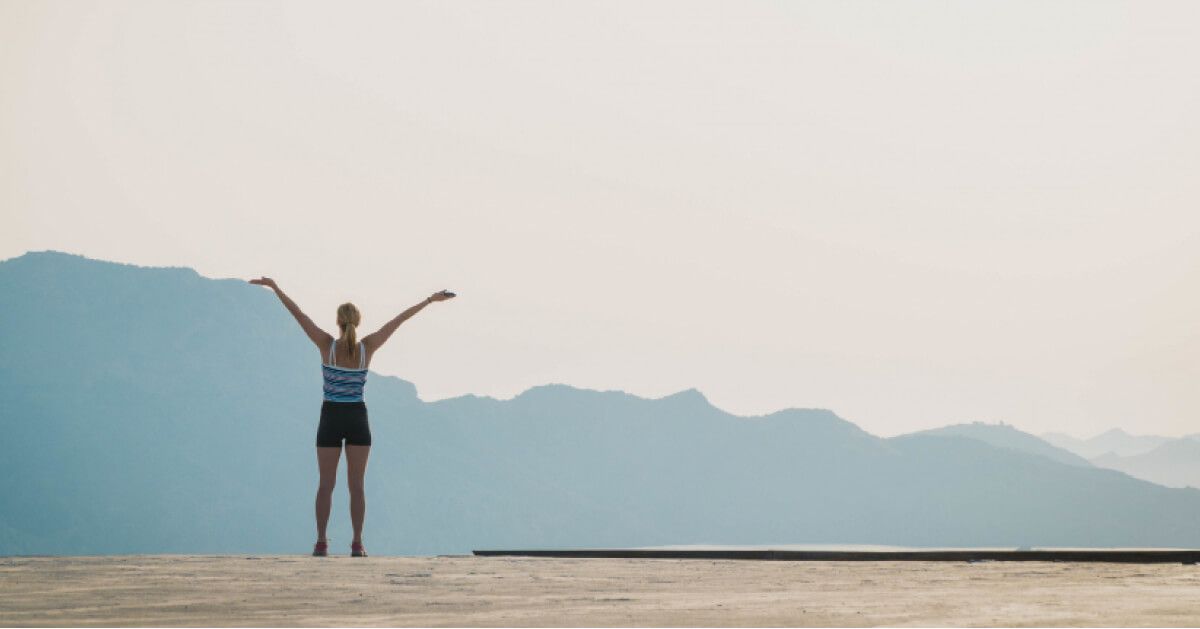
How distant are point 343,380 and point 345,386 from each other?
0.07 metres

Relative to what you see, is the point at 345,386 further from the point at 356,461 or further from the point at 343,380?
the point at 356,461

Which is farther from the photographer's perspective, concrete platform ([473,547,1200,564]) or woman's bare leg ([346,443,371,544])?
woman's bare leg ([346,443,371,544])

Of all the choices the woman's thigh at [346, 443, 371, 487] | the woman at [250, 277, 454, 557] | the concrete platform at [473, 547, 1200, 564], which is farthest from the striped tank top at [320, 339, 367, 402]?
the concrete platform at [473, 547, 1200, 564]

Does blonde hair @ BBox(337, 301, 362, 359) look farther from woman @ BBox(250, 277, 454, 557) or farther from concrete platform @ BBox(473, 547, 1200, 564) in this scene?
concrete platform @ BBox(473, 547, 1200, 564)

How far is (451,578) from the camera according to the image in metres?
8.30

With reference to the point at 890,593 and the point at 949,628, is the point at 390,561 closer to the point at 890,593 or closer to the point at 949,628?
the point at 890,593

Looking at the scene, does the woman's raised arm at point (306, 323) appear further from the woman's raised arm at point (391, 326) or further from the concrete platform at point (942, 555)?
the concrete platform at point (942, 555)

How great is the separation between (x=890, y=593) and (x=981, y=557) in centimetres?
536

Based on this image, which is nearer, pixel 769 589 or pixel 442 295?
pixel 769 589

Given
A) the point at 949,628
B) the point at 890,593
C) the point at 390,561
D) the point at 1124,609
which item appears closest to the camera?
the point at 949,628

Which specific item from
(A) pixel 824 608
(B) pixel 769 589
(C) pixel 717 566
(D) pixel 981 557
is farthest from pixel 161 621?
(D) pixel 981 557

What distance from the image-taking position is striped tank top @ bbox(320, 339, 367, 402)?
41.3 feet

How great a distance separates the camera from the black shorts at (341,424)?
12719mm

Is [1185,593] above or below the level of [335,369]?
below
